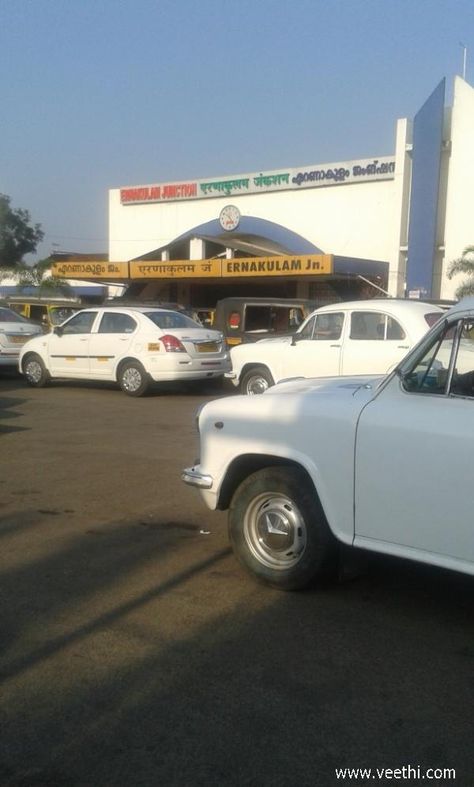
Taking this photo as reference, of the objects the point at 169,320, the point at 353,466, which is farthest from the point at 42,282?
the point at 353,466

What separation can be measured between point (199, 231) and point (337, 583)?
99.7 feet

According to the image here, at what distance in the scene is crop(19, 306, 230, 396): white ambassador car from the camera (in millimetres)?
13531

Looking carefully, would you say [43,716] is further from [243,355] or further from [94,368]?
[94,368]

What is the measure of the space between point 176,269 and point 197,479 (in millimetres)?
26439

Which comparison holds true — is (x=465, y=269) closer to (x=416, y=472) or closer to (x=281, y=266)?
(x=281, y=266)

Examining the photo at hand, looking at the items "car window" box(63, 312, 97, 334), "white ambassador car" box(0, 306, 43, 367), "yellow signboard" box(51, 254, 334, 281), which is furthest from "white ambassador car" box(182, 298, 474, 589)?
"yellow signboard" box(51, 254, 334, 281)

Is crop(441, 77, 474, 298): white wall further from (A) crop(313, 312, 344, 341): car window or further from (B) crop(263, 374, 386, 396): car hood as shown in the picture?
(B) crop(263, 374, 386, 396): car hood

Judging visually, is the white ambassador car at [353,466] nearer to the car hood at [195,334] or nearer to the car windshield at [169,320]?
the car hood at [195,334]

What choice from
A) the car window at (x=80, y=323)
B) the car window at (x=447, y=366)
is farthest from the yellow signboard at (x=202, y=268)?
the car window at (x=447, y=366)

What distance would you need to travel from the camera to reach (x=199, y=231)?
34.0 metres

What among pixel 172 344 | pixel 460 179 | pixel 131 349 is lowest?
pixel 131 349

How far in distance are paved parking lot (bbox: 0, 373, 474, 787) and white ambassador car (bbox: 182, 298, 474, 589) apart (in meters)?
0.40

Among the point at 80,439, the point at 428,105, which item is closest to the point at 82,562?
the point at 80,439

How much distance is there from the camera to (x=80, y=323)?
14.7 m
